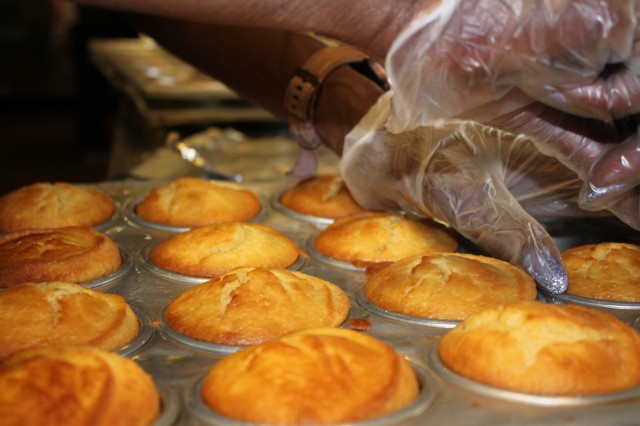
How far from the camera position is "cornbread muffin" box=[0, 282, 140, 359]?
72.5 inches

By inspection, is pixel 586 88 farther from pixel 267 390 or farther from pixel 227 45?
pixel 227 45

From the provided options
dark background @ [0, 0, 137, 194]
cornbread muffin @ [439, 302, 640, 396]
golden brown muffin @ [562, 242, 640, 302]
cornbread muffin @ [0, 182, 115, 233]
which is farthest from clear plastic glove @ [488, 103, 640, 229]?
dark background @ [0, 0, 137, 194]

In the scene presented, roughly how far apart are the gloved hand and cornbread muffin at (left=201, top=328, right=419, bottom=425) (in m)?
0.64

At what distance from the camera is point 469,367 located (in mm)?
1738

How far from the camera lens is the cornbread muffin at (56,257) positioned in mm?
2287

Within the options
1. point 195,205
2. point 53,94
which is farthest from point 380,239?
point 53,94

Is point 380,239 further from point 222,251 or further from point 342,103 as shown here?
point 342,103

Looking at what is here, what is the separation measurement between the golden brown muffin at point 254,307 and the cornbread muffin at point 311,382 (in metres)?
0.21

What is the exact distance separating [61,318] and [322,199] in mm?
1421

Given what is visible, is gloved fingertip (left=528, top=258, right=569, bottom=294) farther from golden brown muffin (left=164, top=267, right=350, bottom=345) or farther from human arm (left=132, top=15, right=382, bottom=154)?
human arm (left=132, top=15, right=382, bottom=154)

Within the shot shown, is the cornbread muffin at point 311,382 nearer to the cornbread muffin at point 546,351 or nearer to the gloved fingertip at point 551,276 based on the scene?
the cornbread muffin at point 546,351

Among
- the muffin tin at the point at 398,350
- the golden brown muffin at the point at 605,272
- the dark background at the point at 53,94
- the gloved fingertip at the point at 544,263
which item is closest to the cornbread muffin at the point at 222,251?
the muffin tin at the point at 398,350

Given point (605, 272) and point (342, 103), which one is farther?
point (342, 103)

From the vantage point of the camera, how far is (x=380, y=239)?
2.66m
